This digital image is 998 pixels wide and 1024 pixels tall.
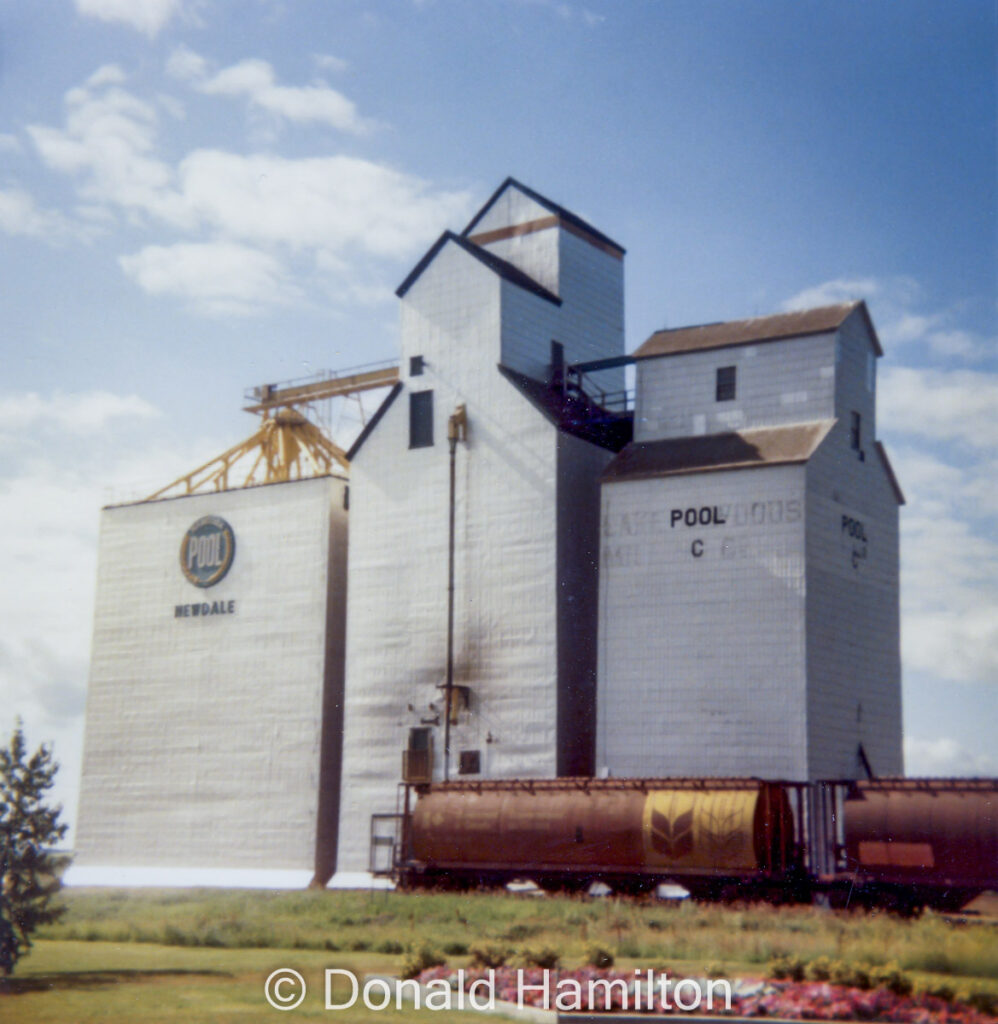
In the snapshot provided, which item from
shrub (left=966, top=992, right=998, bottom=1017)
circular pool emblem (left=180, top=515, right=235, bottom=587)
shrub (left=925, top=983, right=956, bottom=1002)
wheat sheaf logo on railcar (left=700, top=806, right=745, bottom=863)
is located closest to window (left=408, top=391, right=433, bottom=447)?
circular pool emblem (left=180, top=515, right=235, bottom=587)

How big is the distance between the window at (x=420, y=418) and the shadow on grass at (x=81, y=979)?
29.1 metres

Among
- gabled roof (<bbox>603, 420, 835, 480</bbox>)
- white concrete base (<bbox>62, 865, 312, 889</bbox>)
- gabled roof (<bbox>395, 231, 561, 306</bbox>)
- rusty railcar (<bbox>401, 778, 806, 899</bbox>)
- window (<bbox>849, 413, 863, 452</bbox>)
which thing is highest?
gabled roof (<bbox>395, 231, 561, 306</bbox>)

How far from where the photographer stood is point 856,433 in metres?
46.3

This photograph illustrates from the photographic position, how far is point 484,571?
4688 cm

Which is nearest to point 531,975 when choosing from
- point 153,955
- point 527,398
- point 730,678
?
point 153,955

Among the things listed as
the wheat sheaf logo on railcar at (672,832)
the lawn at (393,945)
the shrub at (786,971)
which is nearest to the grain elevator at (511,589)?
the wheat sheaf logo on railcar at (672,832)

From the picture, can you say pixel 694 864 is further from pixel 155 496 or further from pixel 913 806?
pixel 155 496

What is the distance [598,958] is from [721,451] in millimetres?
25886

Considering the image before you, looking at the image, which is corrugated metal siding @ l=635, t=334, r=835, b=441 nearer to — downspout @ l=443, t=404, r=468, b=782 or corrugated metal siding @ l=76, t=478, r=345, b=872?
downspout @ l=443, t=404, r=468, b=782

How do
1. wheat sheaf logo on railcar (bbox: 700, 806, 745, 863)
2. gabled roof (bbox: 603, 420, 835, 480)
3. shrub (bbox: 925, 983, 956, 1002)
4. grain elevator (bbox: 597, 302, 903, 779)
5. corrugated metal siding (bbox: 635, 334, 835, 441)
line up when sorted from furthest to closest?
corrugated metal siding (bbox: 635, 334, 835, 441)
gabled roof (bbox: 603, 420, 835, 480)
grain elevator (bbox: 597, 302, 903, 779)
wheat sheaf logo on railcar (bbox: 700, 806, 745, 863)
shrub (bbox: 925, 983, 956, 1002)

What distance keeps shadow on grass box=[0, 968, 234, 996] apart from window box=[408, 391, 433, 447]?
2910cm

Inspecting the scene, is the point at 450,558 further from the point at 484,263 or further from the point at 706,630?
the point at 484,263

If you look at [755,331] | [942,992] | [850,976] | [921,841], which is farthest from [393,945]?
[755,331]

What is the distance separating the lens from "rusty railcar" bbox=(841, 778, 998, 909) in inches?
1259
